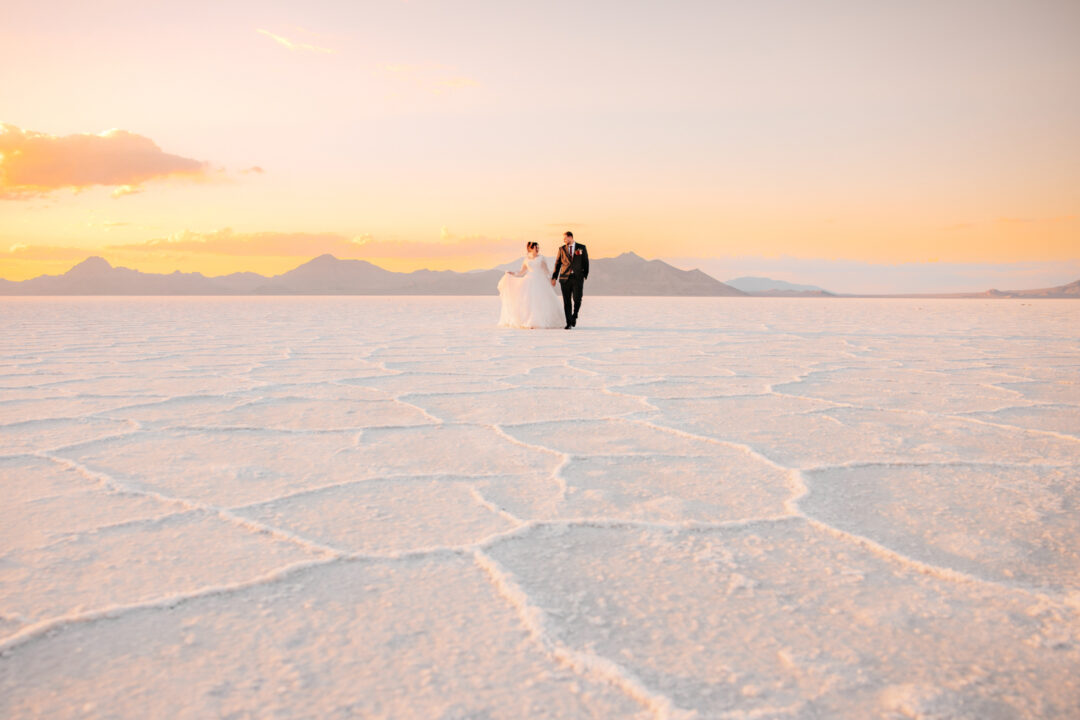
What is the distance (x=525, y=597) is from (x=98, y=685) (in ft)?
2.08

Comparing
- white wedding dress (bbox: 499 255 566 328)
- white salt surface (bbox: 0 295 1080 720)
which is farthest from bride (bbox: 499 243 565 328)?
white salt surface (bbox: 0 295 1080 720)

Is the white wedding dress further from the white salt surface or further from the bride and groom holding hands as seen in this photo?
the white salt surface

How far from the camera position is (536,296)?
849cm

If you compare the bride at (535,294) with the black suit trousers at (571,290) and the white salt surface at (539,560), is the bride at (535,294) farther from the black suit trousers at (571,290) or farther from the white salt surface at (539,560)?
the white salt surface at (539,560)

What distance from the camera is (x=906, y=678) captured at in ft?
3.35

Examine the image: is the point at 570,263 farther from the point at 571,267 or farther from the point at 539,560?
the point at 539,560

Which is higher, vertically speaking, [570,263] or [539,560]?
[570,263]

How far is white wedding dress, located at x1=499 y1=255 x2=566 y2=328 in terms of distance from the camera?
8.41 m

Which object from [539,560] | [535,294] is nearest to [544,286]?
[535,294]

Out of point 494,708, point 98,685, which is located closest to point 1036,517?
point 494,708

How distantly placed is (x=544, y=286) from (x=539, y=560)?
7.14 m

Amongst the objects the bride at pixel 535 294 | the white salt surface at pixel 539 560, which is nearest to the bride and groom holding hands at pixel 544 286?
the bride at pixel 535 294

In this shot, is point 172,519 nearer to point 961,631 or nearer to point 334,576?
point 334,576

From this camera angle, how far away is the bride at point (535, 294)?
8.40 meters
